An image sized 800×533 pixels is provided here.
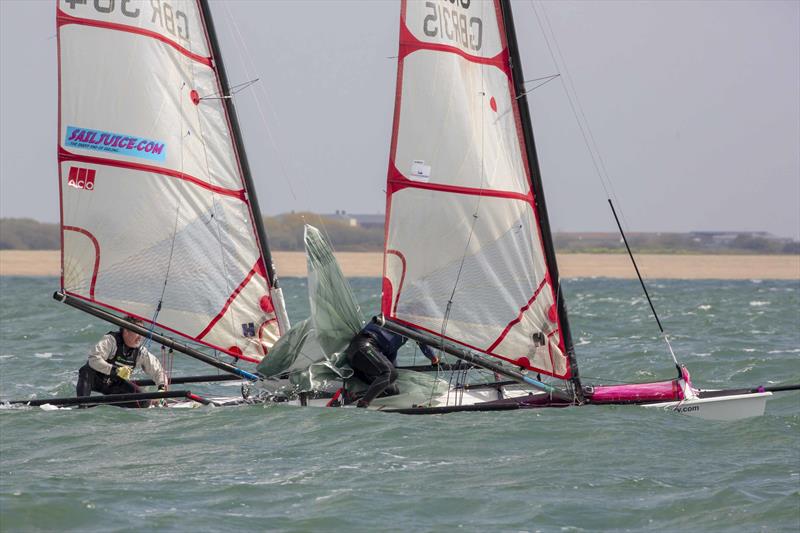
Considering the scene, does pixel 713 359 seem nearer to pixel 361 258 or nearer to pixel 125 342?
pixel 125 342

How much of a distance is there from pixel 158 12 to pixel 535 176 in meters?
4.35

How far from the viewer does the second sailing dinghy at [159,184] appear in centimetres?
Result: 1321

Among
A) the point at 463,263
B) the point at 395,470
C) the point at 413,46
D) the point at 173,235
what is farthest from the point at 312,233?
the point at 395,470

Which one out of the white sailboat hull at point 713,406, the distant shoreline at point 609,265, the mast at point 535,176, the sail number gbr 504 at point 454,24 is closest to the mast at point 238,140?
the white sailboat hull at point 713,406

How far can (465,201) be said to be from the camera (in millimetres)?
12727

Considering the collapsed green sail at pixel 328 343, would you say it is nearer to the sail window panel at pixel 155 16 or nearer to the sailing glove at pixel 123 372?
the sailing glove at pixel 123 372

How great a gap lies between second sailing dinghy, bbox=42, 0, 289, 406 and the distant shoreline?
56.4 m

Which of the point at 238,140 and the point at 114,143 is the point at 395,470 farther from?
the point at 114,143

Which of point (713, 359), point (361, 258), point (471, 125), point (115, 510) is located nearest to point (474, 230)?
point (471, 125)

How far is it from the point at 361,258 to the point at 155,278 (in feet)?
229

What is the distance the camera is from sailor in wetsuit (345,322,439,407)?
12414mm

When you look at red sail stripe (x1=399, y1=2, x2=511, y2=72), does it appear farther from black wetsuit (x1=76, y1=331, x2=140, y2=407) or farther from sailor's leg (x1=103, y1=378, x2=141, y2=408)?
sailor's leg (x1=103, y1=378, x2=141, y2=408)

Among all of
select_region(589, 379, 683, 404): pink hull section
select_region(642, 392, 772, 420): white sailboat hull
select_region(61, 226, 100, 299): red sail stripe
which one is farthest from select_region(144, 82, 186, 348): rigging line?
select_region(642, 392, 772, 420): white sailboat hull

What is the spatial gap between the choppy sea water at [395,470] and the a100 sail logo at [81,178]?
7.96ft
